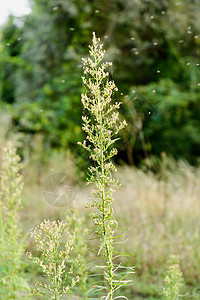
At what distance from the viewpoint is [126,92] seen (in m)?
5.36

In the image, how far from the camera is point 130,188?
5.25 m

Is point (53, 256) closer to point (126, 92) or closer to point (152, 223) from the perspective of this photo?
point (152, 223)

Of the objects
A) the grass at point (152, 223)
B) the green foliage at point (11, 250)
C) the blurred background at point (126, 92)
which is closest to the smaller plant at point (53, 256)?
the green foliage at point (11, 250)

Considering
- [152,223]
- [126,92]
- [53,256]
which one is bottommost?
[53,256]

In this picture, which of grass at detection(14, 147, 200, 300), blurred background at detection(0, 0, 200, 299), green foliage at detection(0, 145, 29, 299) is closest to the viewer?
green foliage at detection(0, 145, 29, 299)

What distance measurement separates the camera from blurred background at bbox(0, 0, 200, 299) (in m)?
5.24

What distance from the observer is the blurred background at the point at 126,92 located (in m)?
5.24

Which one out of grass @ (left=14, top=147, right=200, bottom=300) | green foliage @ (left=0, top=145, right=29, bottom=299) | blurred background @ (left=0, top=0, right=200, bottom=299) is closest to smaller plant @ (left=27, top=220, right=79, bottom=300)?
green foliage @ (left=0, top=145, right=29, bottom=299)

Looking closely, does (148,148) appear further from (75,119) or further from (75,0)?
(75,0)

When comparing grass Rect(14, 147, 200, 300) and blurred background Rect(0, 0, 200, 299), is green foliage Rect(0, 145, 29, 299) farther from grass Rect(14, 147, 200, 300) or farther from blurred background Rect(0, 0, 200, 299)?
blurred background Rect(0, 0, 200, 299)

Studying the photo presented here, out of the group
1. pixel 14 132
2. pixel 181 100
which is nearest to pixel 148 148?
pixel 181 100

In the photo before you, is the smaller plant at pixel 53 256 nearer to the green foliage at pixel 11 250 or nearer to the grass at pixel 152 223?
the green foliage at pixel 11 250

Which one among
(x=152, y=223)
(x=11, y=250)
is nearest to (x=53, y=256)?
(x=11, y=250)

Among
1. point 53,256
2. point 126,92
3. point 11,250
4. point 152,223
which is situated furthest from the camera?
point 126,92
